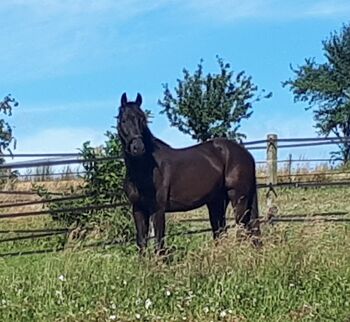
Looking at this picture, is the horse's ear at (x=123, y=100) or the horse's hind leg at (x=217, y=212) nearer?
the horse's ear at (x=123, y=100)

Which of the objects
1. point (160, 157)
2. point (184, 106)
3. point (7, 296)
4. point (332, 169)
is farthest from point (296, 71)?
point (7, 296)

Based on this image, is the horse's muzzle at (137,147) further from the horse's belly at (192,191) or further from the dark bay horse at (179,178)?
the horse's belly at (192,191)

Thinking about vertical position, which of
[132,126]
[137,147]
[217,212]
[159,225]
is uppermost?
[132,126]

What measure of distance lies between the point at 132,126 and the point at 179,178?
3.08 ft

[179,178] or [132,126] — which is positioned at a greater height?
[132,126]

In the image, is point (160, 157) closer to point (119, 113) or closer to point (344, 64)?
point (119, 113)

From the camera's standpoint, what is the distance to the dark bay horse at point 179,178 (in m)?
7.50

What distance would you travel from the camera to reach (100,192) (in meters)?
10.2

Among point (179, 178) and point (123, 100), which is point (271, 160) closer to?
point (179, 178)

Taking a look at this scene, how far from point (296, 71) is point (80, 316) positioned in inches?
1315

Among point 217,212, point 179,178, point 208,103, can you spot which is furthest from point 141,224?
point 208,103

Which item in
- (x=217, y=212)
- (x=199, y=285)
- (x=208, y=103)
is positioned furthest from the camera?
(x=208, y=103)

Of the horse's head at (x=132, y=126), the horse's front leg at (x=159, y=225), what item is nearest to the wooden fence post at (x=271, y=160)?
the horse's front leg at (x=159, y=225)

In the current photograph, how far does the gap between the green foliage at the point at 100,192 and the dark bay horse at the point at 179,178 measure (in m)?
1.54
